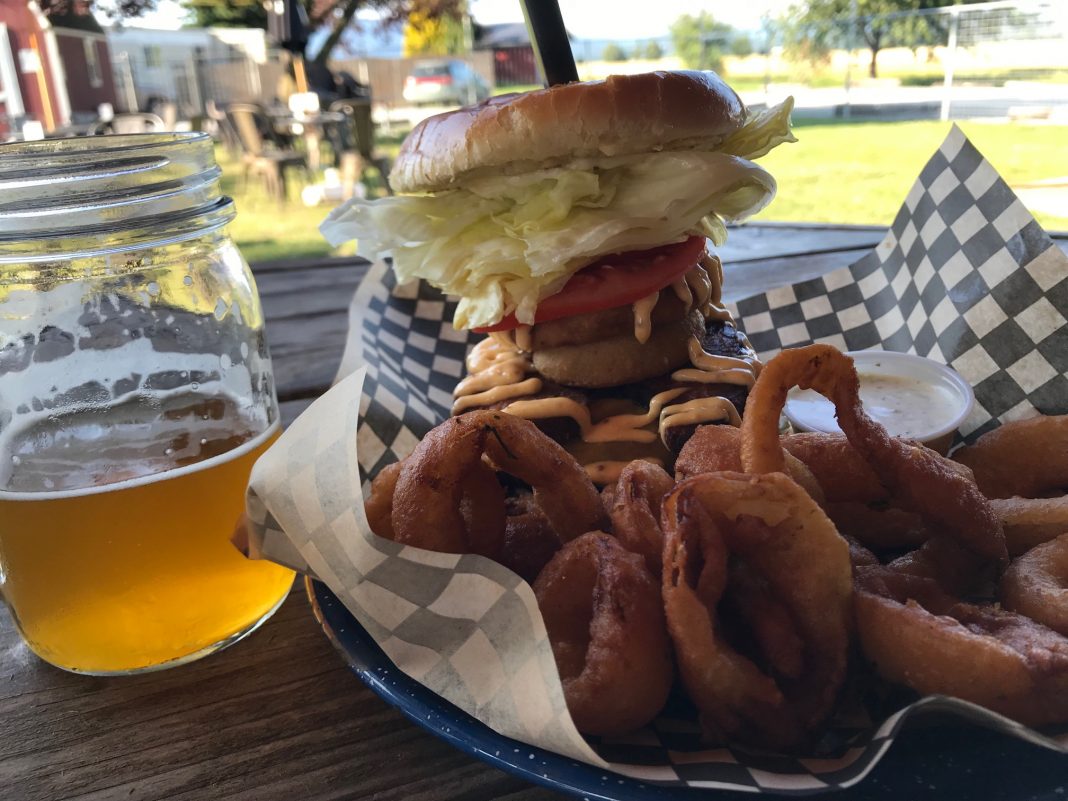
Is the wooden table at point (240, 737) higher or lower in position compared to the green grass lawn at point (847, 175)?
higher

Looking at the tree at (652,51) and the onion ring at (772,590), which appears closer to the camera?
the onion ring at (772,590)

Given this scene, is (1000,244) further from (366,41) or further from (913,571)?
(366,41)

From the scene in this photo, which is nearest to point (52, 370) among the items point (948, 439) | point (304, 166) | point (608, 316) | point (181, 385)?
point (181, 385)

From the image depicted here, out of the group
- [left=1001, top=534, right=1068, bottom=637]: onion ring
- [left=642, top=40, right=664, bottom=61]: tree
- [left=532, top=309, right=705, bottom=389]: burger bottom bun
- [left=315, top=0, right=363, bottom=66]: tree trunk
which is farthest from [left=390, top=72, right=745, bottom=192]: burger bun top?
[left=315, top=0, right=363, bottom=66]: tree trunk

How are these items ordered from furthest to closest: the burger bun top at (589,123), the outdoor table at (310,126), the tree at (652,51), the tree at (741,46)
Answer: the tree at (652,51), the tree at (741,46), the outdoor table at (310,126), the burger bun top at (589,123)

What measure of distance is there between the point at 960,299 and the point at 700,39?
512 inches

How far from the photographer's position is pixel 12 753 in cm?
104

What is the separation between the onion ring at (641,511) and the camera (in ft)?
3.45

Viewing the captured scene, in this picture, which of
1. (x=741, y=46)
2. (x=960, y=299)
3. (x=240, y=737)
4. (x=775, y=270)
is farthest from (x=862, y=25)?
(x=240, y=737)

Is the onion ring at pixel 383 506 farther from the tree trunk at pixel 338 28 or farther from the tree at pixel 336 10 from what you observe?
the tree trunk at pixel 338 28

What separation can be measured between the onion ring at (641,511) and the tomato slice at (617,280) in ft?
1.96

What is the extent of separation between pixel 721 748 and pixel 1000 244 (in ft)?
4.81

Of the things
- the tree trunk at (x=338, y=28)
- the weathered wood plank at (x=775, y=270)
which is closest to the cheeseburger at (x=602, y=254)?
the weathered wood plank at (x=775, y=270)

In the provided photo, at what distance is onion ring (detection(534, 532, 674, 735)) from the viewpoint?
0.92 m
